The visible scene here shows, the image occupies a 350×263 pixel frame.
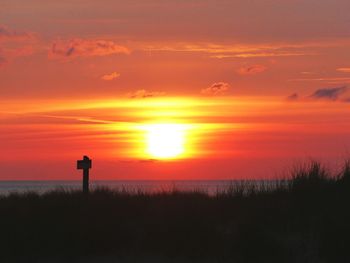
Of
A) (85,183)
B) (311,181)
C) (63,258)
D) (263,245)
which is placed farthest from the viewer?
(85,183)

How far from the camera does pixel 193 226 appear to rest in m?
18.1

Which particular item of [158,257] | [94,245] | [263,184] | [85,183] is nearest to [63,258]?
[94,245]

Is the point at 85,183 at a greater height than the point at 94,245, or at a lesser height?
greater

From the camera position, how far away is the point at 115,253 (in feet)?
59.4

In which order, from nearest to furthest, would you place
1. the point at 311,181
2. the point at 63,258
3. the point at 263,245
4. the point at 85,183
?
the point at 263,245 → the point at 63,258 → the point at 311,181 → the point at 85,183

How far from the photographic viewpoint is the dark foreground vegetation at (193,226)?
56.2 ft

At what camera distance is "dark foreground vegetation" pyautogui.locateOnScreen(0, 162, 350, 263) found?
17125mm

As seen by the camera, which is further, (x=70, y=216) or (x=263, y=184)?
(x=263, y=184)

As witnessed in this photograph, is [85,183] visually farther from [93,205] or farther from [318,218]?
[318,218]

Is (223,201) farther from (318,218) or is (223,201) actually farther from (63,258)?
(63,258)

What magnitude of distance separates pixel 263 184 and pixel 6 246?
20.9 ft

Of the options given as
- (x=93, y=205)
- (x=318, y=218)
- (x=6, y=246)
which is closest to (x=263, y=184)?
(x=318, y=218)

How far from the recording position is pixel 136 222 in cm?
1859

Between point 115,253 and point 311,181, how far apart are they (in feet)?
16.2
